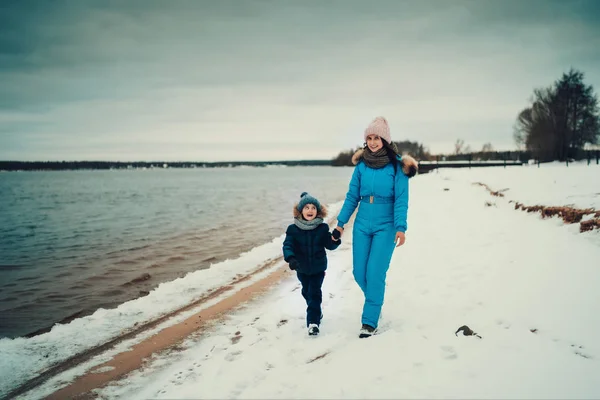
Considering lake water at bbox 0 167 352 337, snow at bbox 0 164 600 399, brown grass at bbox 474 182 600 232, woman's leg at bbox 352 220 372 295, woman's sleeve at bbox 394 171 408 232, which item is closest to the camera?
snow at bbox 0 164 600 399

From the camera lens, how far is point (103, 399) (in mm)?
3607

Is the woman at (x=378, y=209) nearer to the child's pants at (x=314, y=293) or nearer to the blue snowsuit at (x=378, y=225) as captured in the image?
the blue snowsuit at (x=378, y=225)

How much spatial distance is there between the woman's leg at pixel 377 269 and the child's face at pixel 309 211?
737mm

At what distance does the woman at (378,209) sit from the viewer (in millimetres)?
3978

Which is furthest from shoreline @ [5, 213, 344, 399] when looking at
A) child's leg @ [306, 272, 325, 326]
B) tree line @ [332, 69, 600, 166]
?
tree line @ [332, 69, 600, 166]

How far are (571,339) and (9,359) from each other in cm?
631

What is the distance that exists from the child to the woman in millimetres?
401

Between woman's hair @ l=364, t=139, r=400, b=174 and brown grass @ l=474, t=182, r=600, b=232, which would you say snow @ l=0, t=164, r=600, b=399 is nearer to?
brown grass @ l=474, t=182, r=600, b=232

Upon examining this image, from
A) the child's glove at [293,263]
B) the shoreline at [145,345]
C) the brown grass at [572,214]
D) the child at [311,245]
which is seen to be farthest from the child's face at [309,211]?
the brown grass at [572,214]

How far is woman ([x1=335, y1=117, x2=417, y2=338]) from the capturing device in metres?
3.98

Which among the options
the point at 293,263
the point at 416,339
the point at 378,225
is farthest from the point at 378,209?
the point at 416,339

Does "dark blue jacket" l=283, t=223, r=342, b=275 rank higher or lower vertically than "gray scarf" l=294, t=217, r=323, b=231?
lower

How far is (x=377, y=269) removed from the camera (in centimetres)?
400

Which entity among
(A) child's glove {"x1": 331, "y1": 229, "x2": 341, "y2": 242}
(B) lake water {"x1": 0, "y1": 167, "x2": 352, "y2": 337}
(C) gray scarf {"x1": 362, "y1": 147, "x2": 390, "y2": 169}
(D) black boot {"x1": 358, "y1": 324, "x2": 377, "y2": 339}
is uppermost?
(C) gray scarf {"x1": 362, "y1": 147, "x2": 390, "y2": 169}
